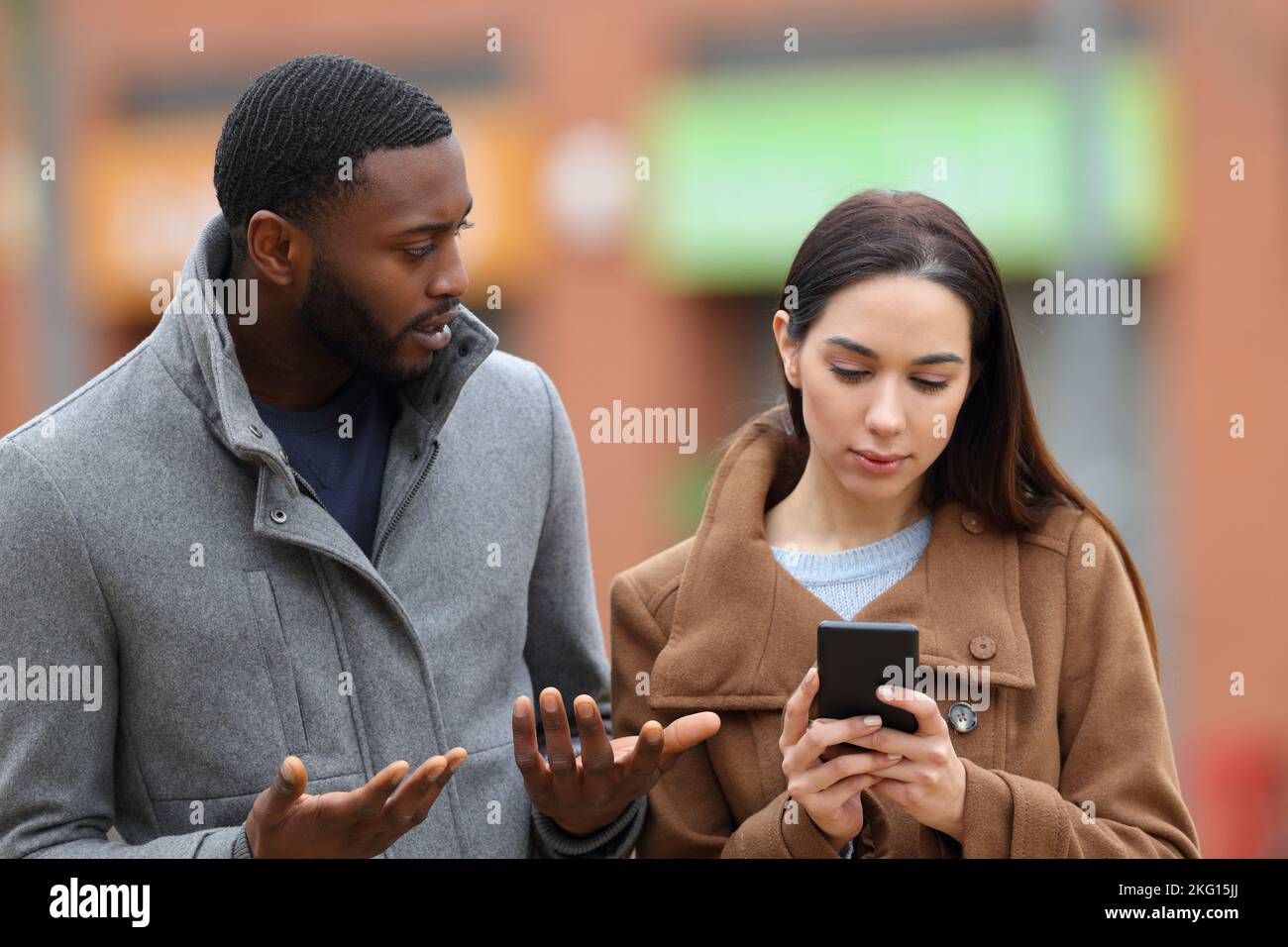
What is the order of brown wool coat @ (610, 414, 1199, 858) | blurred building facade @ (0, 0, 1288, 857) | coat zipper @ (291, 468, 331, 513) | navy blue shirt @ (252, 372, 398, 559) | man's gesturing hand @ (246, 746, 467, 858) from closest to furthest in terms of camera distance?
man's gesturing hand @ (246, 746, 467, 858) < brown wool coat @ (610, 414, 1199, 858) < coat zipper @ (291, 468, 331, 513) < navy blue shirt @ (252, 372, 398, 559) < blurred building facade @ (0, 0, 1288, 857)

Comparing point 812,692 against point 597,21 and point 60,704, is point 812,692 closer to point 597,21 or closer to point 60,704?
point 60,704

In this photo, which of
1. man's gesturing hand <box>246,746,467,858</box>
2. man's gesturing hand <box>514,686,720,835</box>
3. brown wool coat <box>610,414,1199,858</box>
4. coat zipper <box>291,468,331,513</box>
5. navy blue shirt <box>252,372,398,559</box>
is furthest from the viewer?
navy blue shirt <box>252,372,398,559</box>

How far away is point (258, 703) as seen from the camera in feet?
9.66

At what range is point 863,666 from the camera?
2.64 m

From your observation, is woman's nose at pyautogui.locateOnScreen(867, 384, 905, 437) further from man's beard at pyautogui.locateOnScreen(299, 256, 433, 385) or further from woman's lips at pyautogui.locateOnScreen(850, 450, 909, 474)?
man's beard at pyautogui.locateOnScreen(299, 256, 433, 385)

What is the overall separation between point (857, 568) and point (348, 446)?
966 millimetres

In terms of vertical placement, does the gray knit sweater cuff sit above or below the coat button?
below

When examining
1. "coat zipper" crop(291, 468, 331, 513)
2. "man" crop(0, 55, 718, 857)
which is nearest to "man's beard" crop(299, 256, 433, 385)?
"man" crop(0, 55, 718, 857)

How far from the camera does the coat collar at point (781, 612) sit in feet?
9.95

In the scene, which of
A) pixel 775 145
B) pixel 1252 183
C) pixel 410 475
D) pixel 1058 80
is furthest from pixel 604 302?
pixel 410 475

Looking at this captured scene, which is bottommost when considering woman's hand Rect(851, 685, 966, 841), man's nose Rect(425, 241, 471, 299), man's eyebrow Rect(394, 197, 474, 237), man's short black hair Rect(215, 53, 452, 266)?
woman's hand Rect(851, 685, 966, 841)

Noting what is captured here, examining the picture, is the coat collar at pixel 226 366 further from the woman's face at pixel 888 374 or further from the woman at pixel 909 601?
the woman's face at pixel 888 374

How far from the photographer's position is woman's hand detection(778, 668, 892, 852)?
2658 mm

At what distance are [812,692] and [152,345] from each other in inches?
52.2
